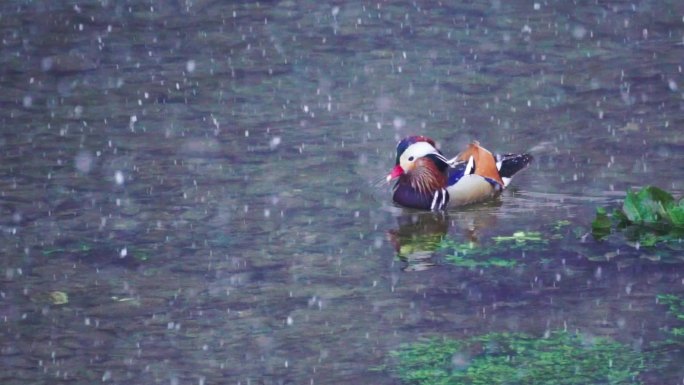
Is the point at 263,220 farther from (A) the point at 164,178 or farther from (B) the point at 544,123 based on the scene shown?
(B) the point at 544,123

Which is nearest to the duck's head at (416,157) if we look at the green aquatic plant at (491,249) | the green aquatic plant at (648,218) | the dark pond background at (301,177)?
the dark pond background at (301,177)

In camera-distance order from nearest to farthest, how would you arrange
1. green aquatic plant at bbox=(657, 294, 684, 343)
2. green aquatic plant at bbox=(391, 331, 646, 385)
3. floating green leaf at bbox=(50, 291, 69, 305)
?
green aquatic plant at bbox=(391, 331, 646, 385)
green aquatic plant at bbox=(657, 294, 684, 343)
floating green leaf at bbox=(50, 291, 69, 305)

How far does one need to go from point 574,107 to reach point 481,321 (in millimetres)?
5705

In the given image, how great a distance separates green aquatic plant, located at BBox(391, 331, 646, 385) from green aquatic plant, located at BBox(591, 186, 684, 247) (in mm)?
2004

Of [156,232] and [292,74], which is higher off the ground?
[292,74]

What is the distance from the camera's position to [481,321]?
813 centimetres

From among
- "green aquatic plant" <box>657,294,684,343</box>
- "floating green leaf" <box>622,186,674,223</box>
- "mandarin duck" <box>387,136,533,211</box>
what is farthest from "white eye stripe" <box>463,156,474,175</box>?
"green aquatic plant" <box>657,294,684,343</box>

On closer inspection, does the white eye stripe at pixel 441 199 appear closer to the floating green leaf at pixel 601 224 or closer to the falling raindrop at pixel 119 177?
the floating green leaf at pixel 601 224

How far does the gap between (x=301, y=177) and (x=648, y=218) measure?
323cm

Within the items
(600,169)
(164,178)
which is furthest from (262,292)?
(600,169)

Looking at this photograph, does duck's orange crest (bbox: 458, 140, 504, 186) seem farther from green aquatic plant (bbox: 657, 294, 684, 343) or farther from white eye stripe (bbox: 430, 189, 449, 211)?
green aquatic plant (bbox: 657, 294, 684, 343)

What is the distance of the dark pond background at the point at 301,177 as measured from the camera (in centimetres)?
811

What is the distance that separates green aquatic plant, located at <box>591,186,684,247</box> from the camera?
31.4 ft

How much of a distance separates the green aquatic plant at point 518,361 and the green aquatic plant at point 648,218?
6.58ft
